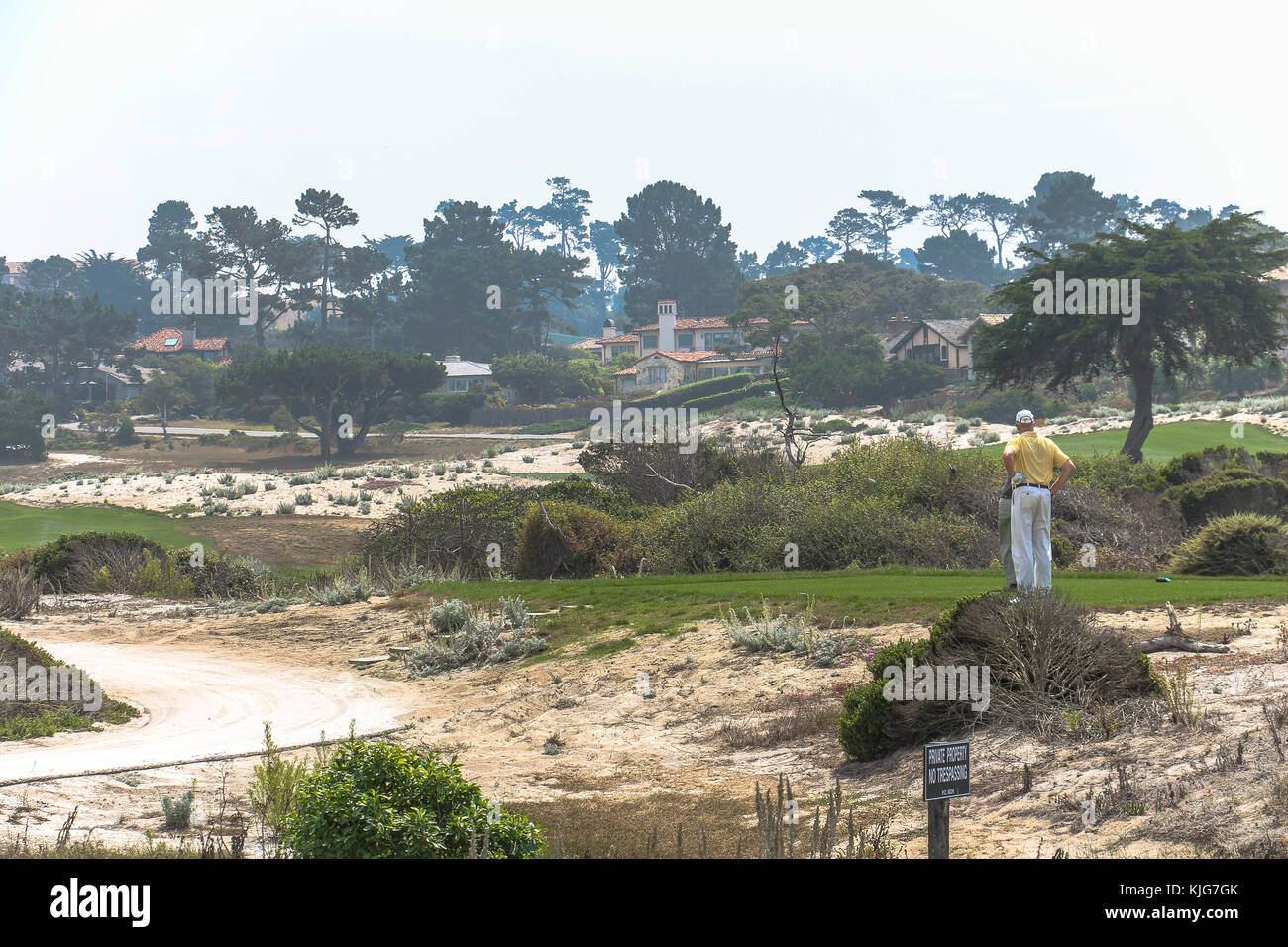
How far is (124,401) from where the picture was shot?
112562 millimetres

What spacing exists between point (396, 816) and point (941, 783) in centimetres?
376

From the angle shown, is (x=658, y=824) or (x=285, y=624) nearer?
(x=658, y=824)

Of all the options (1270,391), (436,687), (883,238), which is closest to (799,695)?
(436,687)

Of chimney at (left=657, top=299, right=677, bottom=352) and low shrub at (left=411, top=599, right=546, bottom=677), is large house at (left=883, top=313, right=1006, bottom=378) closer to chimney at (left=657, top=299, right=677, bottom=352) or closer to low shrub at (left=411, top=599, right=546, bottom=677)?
chimney at (left=657, top=299, right=677, bottom=352)

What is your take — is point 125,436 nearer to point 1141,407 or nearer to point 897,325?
point 897,325

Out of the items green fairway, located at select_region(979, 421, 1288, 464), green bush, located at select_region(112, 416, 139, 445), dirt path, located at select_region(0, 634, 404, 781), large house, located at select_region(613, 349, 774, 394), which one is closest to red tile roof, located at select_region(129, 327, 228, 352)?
green bush, located at select_region(112, 416, 139, 445)

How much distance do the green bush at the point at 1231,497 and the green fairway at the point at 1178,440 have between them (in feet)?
64.4

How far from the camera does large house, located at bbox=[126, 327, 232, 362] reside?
13150cm

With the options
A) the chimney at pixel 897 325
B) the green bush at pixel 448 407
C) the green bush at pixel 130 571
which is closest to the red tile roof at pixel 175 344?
the green bush at pixel 448 407

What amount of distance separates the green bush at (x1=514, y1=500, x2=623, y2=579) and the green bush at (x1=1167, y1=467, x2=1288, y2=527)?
12715 mm

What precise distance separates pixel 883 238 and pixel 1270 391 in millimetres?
114995

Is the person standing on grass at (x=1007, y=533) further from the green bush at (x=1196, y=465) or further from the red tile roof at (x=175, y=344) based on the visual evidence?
the red tile roof at (x=175, y=344)

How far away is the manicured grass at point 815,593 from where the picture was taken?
1795 centimetres

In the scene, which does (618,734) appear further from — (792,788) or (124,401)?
(124,401)
